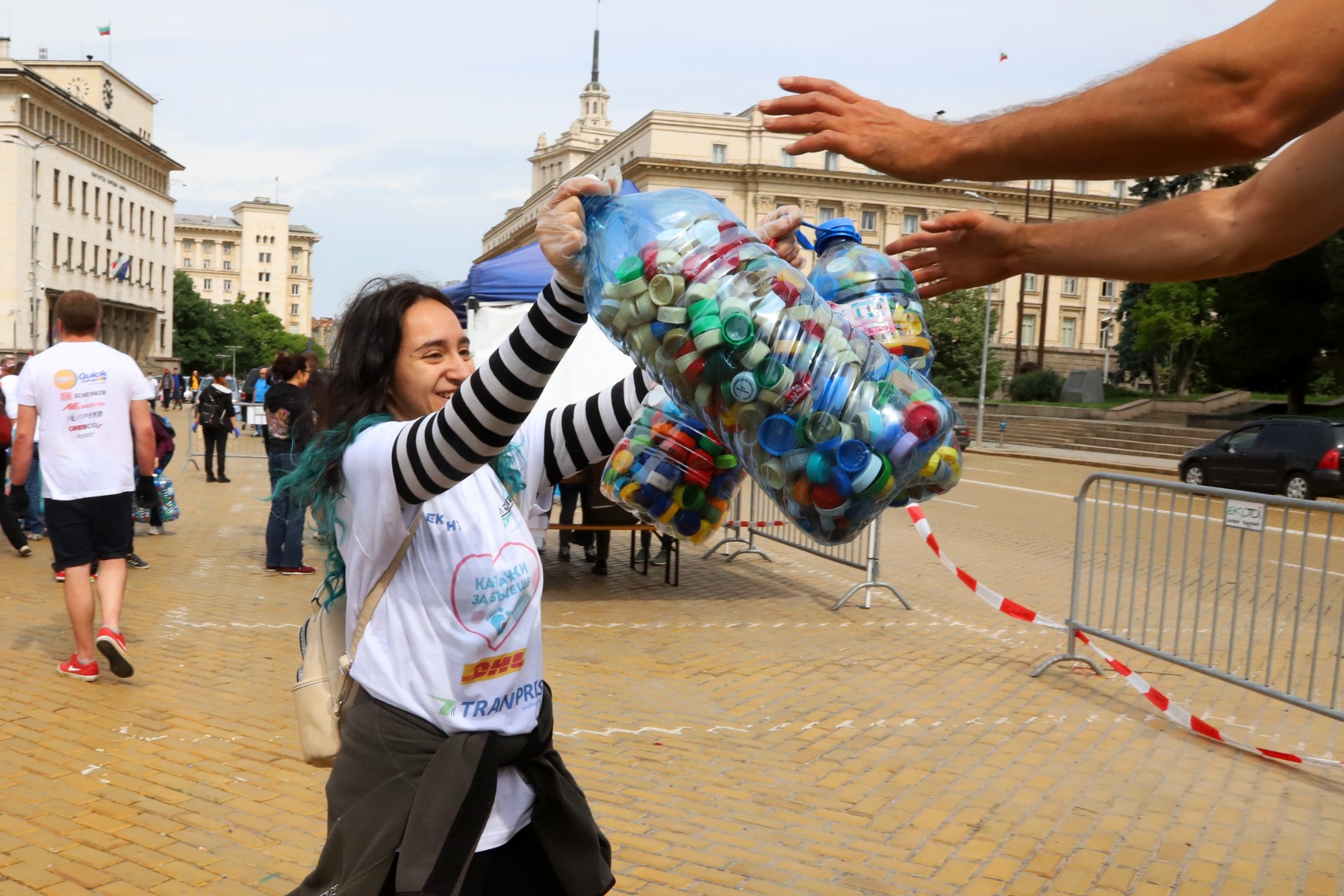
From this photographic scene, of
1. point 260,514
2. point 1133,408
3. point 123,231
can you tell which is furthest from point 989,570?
point 123,231

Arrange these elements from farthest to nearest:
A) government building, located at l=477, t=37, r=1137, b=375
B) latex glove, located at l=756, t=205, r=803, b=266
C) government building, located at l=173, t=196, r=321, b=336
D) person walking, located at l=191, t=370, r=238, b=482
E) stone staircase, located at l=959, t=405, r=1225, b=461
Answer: government building, located at l=173, t=196, r=321, b=336 < government building, located at l=477, t=37, r=1137, b=375 < stone staircase, located at l=959, t=405, r=1225, b=461 < person walking, located at l=191, t=370, r=238, b=482 < latex glove, located at l=756, t=205, r=803, b=266

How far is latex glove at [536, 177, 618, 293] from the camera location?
1.99 m

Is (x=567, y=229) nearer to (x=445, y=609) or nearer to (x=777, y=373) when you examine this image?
(x=777, y=373)

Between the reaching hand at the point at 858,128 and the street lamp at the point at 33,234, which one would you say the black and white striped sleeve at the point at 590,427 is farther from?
the street lamp at the point at 33,234

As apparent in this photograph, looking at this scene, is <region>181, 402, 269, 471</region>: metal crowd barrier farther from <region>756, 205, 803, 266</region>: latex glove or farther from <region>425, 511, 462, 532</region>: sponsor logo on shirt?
<region>756, 205, 803, 266</region>: latex glove

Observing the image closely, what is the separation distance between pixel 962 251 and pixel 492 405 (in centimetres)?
94

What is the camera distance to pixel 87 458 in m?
6.19

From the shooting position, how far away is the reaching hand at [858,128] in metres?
1.74

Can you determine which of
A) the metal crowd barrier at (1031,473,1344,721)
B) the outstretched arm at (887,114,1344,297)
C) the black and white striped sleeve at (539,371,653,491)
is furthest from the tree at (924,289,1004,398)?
the outstretched arm at (887,114,1344,297)

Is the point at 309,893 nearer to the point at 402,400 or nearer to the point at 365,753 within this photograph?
the point at 365,753

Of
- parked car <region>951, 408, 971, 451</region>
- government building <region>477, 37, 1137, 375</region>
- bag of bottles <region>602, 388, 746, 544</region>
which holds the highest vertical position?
government building <region>477, 37, 1137, 375</region>

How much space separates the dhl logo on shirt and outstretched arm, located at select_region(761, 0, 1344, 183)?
1.25m

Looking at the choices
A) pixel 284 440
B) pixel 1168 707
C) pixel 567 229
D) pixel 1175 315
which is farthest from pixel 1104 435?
pixel 567 229

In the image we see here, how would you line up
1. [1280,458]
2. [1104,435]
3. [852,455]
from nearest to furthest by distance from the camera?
[852,455], [1280,458], [1104,435]
